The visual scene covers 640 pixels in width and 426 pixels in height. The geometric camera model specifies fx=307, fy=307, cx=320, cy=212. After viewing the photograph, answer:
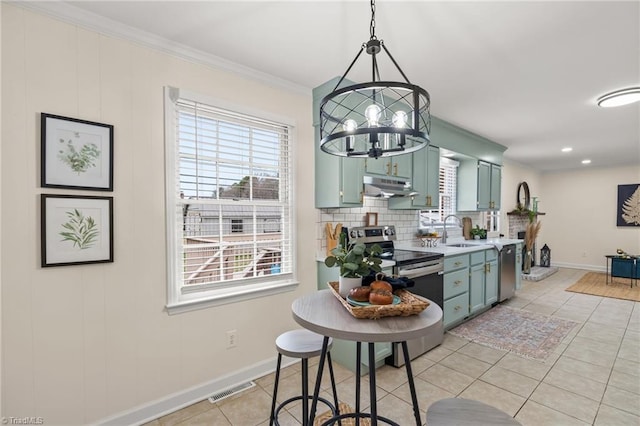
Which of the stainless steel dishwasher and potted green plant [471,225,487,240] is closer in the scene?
the stainless steel dishwasher

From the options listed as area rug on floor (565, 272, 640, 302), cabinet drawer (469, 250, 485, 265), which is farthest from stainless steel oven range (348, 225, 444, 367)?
area rug on floor (565, 272, 640, 302)

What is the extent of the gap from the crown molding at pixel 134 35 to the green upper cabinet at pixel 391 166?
1.11m

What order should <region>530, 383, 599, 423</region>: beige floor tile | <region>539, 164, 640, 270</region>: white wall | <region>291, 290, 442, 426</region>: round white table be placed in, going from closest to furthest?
1. <region>291, 290, 442, 426</region>: round white table
2. <region>530, 383, 599, 423</region>: beige floor tile
3. <region>539, 164, 640, 270</region>: white wall

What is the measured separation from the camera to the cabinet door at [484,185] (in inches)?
185

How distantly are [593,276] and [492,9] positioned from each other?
7346mm

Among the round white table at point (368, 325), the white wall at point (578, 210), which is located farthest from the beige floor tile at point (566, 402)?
the white wall at point (578, 210)

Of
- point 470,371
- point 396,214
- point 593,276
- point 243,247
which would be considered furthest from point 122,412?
point 593,276

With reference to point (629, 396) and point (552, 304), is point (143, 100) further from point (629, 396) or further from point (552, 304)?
Answer: point (552, 304)

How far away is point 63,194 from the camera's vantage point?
1.74 m

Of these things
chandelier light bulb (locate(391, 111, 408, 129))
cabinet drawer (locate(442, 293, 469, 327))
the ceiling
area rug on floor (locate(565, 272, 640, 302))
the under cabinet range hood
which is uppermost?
the ceiling

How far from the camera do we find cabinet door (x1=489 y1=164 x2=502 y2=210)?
503 centimetres

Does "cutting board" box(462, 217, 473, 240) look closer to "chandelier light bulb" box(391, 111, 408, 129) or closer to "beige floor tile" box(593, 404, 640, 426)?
"beige floor tile" box(593, 404, 640, 426)

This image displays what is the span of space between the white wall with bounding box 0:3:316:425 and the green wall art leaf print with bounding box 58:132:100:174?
0.37 feet

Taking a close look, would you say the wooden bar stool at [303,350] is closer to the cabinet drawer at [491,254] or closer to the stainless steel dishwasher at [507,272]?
the cabinet drawer at [491,254]
